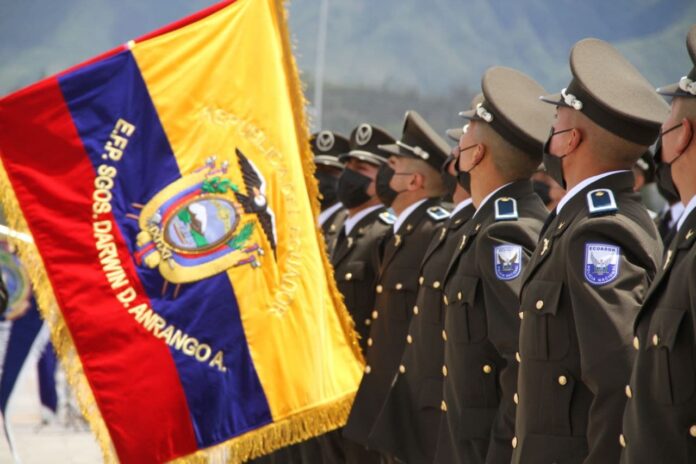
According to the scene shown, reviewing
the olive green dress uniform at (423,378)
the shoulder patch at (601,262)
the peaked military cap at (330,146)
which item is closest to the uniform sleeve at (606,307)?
the shoulder patch at (601,262)

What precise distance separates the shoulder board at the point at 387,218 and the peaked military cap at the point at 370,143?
33cm

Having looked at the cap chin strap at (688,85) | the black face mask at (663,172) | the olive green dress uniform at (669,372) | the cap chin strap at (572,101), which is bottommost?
the olive green dress uniform at (669,372)

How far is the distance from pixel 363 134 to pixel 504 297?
10.8ft

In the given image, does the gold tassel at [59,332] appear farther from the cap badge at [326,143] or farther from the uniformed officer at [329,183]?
the cap badge at [326,143]

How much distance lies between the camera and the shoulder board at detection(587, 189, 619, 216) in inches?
137

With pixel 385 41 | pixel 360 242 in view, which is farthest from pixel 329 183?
pixel 385 41

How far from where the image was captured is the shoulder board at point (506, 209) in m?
4.37

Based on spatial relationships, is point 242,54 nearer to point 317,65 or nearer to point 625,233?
point 625,233

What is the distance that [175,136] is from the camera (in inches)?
200

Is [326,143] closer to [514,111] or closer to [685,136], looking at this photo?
[514,111]

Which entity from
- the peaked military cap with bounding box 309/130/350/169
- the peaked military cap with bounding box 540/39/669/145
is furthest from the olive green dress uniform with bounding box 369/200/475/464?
the peaked military cap with bounding box 309/130/350/169

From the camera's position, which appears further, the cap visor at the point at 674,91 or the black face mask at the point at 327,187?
the black face mask at the point at 327,187

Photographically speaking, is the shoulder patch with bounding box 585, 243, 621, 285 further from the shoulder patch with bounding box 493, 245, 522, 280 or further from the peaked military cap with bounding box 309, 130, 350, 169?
the peaked military cap with bounding box 309, 130, 350, 169

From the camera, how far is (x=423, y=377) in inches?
200
